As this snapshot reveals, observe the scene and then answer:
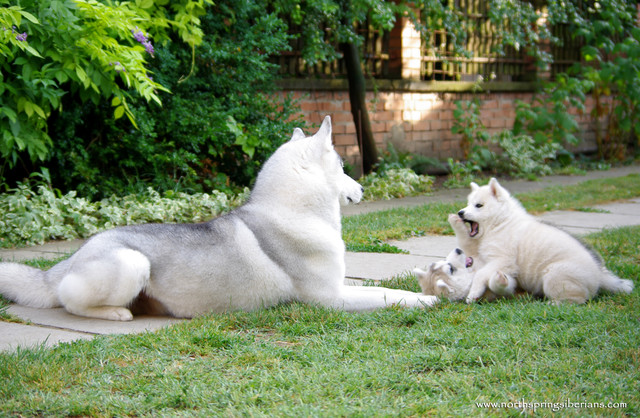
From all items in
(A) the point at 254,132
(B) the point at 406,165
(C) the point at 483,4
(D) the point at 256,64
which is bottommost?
(B) the point at 406,165

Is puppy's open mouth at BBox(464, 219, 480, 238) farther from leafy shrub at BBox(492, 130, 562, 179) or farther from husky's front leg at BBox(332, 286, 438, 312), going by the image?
leafy shrub at BBox(492, 130, 562, 179)

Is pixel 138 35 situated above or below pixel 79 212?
above

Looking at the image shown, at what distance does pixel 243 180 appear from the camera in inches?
377

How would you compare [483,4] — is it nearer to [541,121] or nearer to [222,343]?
[541,121]

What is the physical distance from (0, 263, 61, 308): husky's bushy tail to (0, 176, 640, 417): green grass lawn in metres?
1.01

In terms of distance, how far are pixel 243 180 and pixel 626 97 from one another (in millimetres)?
10420

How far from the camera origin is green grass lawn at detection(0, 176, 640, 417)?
2.85 meters

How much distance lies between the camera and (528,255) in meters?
4.58

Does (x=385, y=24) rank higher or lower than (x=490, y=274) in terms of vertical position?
higher

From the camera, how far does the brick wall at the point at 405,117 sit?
1163cm

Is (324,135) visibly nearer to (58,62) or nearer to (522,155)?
(58,62)

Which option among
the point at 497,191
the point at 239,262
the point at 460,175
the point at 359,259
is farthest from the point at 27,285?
the point at 460,175

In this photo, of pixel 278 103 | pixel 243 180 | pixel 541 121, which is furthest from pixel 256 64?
pixel 541 121

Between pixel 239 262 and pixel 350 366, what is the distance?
3.99 ft
